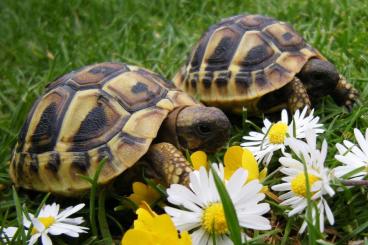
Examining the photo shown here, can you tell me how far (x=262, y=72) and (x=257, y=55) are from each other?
0.11 meters

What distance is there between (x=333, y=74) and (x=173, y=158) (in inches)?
44.2

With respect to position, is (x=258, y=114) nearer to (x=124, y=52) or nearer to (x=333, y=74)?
(x=333, y=74)

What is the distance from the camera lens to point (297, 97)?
257 cm

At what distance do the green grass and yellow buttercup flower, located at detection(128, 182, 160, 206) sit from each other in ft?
0.45

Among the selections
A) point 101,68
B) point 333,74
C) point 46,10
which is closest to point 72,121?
point 101,68

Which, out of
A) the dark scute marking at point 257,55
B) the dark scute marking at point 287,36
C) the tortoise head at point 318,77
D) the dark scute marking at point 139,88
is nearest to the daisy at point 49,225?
the dark scute marking at point 139,88

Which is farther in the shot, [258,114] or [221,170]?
[258,114]

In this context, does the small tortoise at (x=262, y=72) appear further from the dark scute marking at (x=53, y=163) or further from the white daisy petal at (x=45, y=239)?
the white daisy petal at (x=45, y=239)

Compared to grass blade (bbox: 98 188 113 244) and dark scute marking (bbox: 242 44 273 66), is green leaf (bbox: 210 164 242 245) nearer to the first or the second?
grass blade (bbox: 98 188 113 244)

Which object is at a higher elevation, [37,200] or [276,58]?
[276,58]

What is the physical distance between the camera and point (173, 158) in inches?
76.6

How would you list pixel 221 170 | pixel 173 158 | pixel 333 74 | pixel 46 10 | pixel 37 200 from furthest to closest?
pixel 46 10 < pixel 333 74 < pixel 37 200 < pixel 173 158 < pixel 221 170

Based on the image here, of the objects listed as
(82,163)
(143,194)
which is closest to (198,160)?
(143,194)

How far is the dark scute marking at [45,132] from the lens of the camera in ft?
6.96
